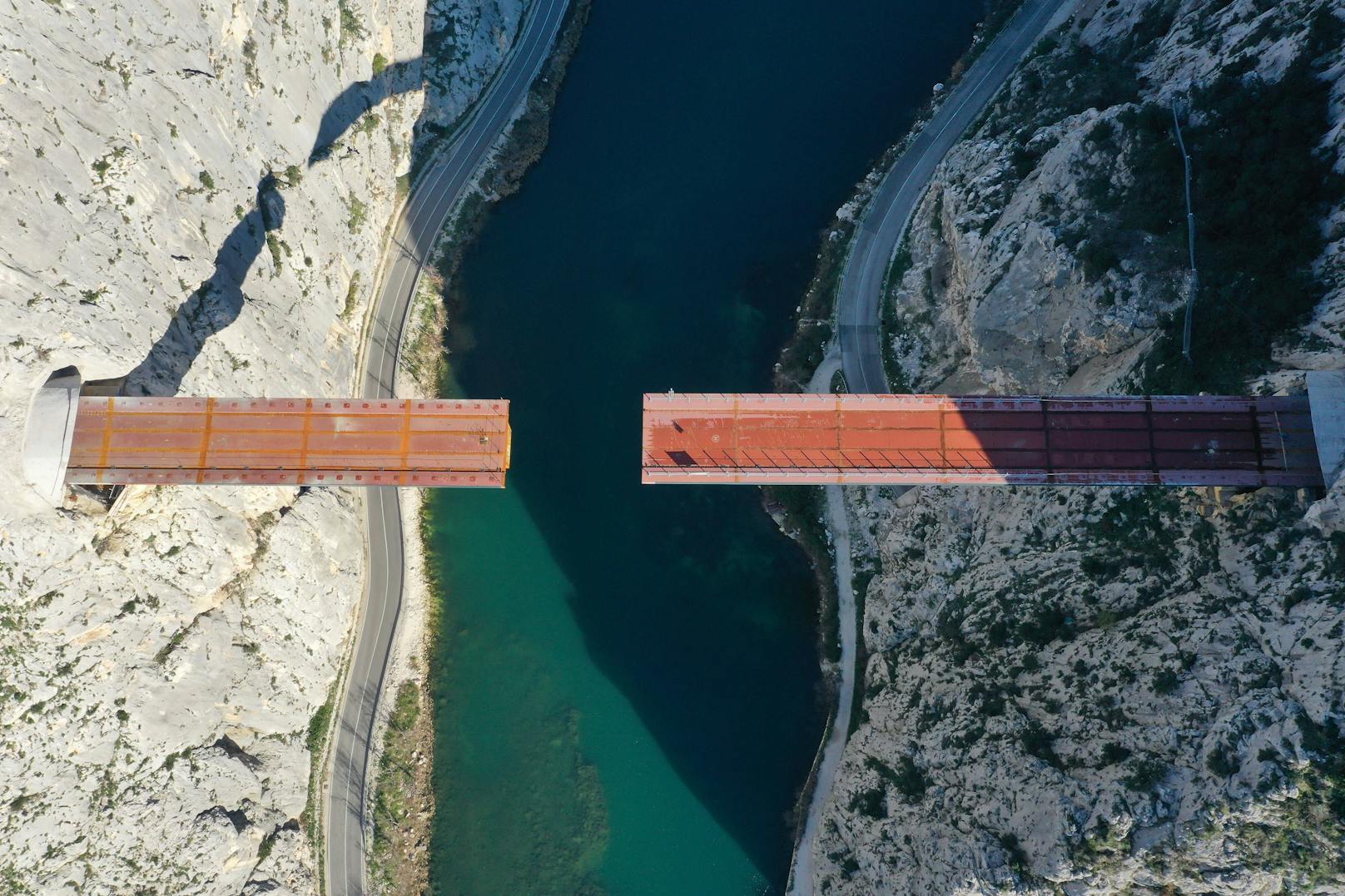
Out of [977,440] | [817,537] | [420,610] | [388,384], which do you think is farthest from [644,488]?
[977,440]

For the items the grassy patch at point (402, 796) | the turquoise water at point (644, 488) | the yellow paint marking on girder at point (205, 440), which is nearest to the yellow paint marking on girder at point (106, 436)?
the yellow paint marking on girder at point (205, 440)

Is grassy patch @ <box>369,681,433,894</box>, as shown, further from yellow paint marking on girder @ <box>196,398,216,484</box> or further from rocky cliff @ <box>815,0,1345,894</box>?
rocky cliff @ <box>815,0,1345,894</box>

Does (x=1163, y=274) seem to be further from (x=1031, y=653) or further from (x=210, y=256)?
(x=210, y=256)

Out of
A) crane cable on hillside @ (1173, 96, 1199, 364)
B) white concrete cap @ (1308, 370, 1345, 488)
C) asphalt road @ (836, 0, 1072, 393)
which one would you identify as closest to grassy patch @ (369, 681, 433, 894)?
asphalt road @ (836, 0, 1072, 393)

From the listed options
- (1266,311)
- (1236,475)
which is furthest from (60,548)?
(1266,311)

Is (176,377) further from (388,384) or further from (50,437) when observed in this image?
(388,384)

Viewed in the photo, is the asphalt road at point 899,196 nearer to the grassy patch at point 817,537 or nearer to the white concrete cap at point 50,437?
the grassy patch at point 817,537
